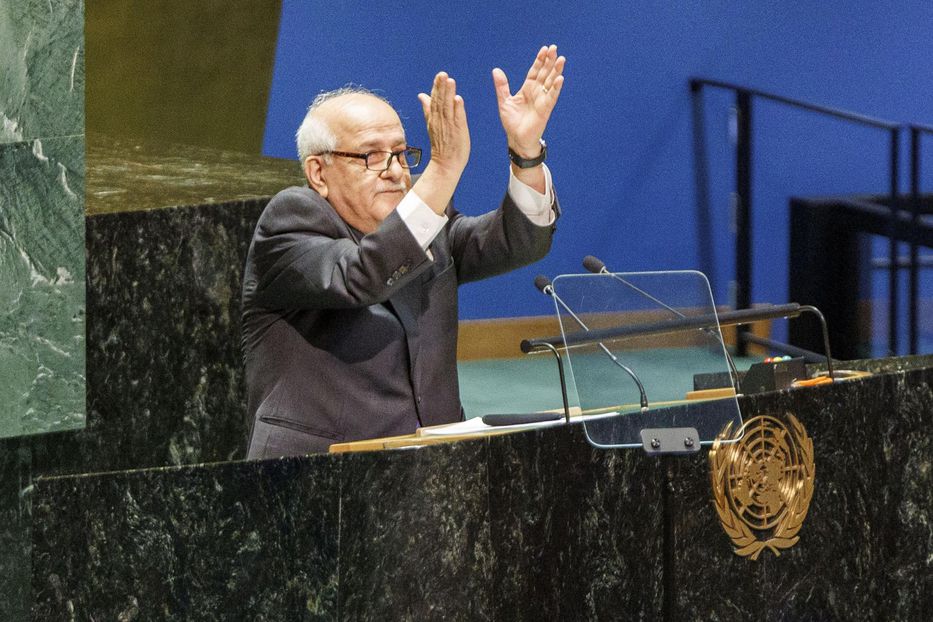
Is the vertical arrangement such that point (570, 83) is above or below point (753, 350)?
above

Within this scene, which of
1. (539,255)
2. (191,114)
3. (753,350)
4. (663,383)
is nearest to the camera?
(663,383)

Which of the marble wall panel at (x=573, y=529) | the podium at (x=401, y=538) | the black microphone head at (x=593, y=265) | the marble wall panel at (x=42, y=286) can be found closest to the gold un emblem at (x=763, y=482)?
the podium at (x=401, y=538)

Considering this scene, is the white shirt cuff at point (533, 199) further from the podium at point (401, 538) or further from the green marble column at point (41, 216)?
the green marble column at point (41, 216)

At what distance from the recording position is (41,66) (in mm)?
2828

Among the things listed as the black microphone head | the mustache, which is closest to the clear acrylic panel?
the black microphone head

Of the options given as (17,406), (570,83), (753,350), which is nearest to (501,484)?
(17,406)

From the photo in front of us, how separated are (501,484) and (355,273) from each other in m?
0.56

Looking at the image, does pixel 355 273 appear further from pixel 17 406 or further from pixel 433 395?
pixel 17 406

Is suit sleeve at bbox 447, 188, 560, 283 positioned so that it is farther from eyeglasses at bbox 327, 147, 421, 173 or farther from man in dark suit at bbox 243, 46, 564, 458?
eyeglasses at bbox 327, 147, 421, 173

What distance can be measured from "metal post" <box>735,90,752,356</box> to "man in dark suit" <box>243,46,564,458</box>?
423 centimetres

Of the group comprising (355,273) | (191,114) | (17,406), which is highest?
(191,114)

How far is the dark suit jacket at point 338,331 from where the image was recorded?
2.78 meters

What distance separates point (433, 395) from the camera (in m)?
2.98

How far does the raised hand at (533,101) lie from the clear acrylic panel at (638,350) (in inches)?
18.4
